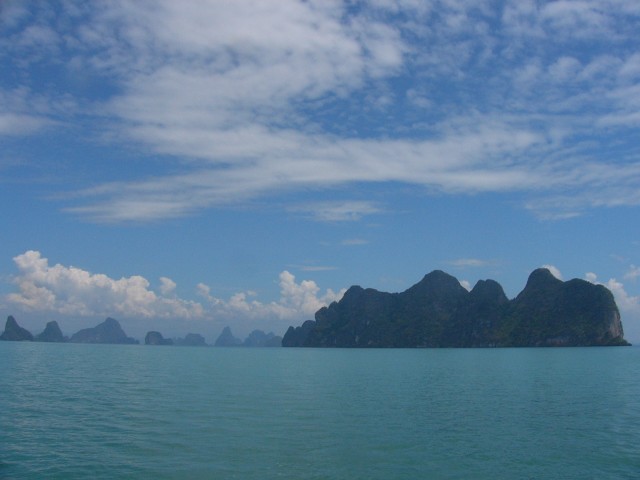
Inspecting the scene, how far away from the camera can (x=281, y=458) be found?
90.9 feet

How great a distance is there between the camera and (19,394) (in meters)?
52.6

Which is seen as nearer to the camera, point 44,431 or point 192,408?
point 44,431

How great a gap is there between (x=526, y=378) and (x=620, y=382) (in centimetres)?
1191

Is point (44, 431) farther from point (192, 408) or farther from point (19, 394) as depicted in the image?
point (19, 394)

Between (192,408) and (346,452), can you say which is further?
(192,408)

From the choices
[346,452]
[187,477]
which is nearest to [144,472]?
[187,477]

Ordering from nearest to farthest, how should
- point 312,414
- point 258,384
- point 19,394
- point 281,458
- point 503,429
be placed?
1. point 281,458
2. point 503,429
3. point 312,414
4. point 19,394
5. point 258,384

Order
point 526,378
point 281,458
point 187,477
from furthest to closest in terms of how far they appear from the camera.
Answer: point 526,378 < point 281,458 < point 187,477

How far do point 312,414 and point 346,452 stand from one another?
13694 millimetres

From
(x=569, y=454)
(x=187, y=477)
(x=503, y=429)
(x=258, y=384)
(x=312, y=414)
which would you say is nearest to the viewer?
(x=187, y=477)

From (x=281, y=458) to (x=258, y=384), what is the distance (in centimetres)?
4203

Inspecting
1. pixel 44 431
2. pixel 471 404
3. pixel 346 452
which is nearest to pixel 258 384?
pixel 471 404

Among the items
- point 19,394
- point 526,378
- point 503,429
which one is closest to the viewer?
point 503,429

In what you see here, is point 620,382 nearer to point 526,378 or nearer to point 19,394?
point 526,378
